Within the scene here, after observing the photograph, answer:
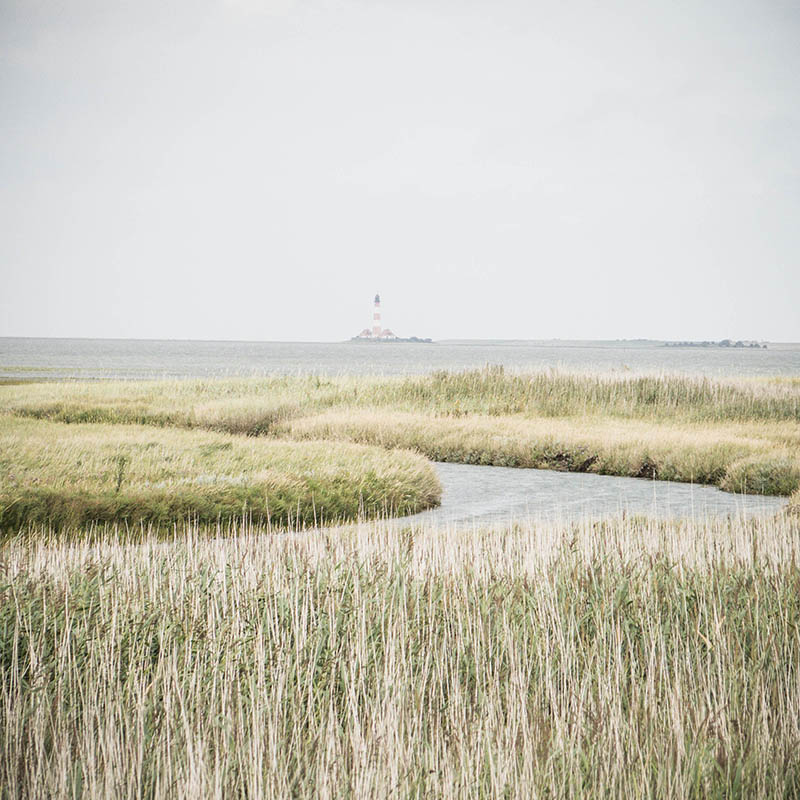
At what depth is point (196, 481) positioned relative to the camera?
10133 millimetres

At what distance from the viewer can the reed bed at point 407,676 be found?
2744 mm

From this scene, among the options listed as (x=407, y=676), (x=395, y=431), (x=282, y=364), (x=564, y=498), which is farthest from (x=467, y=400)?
(x=282, y=364)

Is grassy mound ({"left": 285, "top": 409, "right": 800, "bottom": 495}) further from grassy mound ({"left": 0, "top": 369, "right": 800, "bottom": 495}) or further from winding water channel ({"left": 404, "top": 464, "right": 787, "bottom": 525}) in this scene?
winding water channel ({"left": 404, "top": 464, "right": 787, "bottom": 525})

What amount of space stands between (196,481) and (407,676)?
7180 mm

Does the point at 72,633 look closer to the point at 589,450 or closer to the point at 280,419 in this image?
the point at 589,450

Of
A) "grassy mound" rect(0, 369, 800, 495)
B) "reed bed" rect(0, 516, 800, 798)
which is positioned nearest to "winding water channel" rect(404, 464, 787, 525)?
"grassy mound" rect(0, 369, 800, 495)

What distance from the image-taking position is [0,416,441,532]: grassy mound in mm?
8883

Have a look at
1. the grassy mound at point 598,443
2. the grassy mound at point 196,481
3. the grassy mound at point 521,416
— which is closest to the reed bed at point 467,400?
the grassy mound at point 521,416

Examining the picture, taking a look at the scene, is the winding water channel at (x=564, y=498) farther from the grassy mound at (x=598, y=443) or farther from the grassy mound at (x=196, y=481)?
the grassy mound at (x=196, y=481)

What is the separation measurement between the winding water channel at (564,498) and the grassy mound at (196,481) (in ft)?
2.34

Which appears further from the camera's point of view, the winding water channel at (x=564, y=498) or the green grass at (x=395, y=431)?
the green grass at (x=395, y=431)

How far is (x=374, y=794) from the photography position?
260cm

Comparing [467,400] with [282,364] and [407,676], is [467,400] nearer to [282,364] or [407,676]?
[407,676]

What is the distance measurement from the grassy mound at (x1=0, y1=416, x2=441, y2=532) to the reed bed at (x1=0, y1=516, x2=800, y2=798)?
8.99 ft
